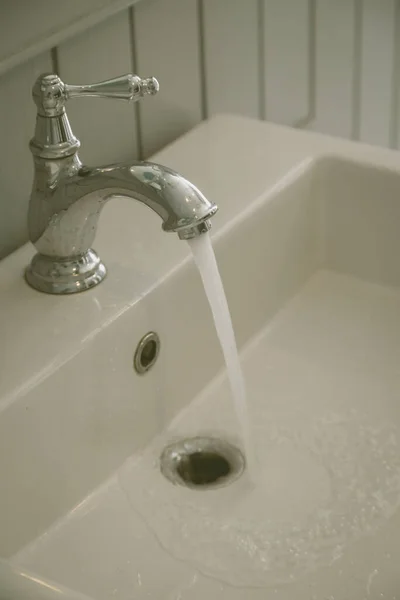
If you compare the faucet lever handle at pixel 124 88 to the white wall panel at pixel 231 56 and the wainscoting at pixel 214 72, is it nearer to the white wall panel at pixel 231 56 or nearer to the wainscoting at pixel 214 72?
the wainscoting at pixel 214 72

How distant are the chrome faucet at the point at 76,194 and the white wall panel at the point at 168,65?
0.78 feet

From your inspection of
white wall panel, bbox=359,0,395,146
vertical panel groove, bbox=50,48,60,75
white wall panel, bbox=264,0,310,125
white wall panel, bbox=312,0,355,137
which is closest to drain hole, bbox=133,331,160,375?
vertical panel groove, bbox=50,48,60,75

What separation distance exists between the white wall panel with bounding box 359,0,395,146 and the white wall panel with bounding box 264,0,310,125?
5.8 inches

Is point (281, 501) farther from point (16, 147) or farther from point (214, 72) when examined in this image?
point (214, 72)

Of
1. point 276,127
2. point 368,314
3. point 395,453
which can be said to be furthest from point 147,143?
point 395,453

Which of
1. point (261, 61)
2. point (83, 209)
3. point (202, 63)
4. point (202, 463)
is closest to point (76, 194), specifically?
point (83, 209)

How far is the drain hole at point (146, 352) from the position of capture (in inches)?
31.4

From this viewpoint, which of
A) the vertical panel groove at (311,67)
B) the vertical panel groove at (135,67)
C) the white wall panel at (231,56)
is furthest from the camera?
the vertical panel groove at (311,67)

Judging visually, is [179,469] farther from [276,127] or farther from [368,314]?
[276,127]

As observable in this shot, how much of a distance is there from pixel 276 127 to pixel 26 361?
44 centimetres

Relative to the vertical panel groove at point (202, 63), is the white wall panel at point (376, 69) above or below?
below


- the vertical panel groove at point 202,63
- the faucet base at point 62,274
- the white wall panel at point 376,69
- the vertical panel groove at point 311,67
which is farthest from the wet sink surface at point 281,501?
the white wall panel at point 376,69

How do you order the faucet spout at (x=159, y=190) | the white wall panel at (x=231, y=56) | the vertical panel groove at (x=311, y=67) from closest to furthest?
the faucet spout at (x=159, y=190) → the white wall panel at (x=231, y=56) → the vertical panel groove at (x=311, y=67)

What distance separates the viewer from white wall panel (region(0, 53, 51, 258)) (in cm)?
83
